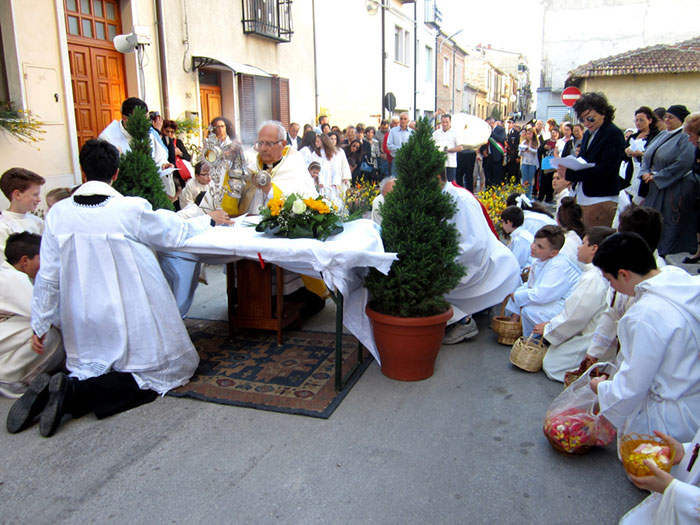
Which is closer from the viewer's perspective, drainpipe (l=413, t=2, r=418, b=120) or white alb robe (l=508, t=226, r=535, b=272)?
white alb robe (l=508, t=226, r=535, b=272)

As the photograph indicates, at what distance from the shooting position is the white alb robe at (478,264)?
15.5 ft

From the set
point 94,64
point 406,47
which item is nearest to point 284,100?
point 94,64

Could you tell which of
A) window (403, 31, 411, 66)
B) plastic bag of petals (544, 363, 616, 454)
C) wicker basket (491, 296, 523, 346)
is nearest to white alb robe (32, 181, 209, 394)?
plastic bag of petals (544, 363, 616, 454)

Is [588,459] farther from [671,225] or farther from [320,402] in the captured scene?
[671,225]

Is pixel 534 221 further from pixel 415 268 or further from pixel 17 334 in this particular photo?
pixel 17 334

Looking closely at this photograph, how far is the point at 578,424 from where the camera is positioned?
2.98m

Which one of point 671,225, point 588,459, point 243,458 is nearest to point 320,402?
point 243,458

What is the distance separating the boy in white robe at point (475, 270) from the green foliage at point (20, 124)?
5.81 metres

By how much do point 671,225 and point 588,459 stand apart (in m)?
4.35

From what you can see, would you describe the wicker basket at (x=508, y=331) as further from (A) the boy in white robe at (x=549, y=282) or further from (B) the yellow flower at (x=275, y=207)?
(B) the yellow flower at (x=275, y=207)

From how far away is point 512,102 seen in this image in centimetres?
6706

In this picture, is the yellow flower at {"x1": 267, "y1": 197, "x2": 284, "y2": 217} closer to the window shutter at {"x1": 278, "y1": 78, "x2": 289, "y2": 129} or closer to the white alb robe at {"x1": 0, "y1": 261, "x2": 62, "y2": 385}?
the white alb robe at {"x1": 0, "y1": 261, "x2": 62, "y2": 385}

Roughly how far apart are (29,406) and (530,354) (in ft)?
10.8

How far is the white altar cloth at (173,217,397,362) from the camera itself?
3.55 meters
